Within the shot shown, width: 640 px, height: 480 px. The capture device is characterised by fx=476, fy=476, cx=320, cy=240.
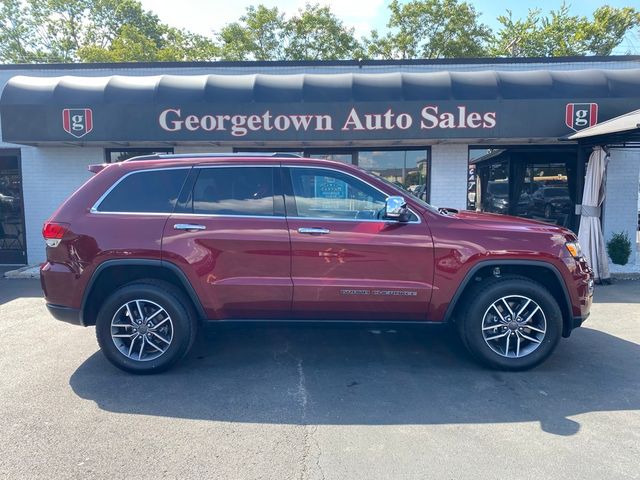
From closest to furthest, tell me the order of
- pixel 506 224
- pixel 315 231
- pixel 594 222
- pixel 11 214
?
pixel 315 231
pixel 506 224
pixel 594 222
pixel 11 214

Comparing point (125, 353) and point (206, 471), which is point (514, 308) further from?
point (125, 353)

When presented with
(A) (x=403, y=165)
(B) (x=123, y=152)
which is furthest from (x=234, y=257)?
(B) (x=123, y=152)

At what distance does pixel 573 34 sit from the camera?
30797mm

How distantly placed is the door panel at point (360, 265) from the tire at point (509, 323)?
488mm

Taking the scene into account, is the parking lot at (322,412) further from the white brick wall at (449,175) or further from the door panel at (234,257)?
the white brick wall at (449,175)

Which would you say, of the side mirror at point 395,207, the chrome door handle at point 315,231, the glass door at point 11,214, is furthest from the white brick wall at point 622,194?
the glass door at point 11,214

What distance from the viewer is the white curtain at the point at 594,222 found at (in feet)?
26.6

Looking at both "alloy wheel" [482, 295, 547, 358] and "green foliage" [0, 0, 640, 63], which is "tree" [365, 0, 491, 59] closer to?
"green foliage" [0, 0, 640, 63]

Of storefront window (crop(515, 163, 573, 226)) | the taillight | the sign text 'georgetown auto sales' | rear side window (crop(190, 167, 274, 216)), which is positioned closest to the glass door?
the sign text 'georgetown auto sales'

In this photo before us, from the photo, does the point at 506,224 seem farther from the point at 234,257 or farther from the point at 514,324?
the point at 234,257

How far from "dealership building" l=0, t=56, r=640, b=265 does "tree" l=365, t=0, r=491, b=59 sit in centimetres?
2694

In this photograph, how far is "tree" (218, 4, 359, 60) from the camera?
35000 millimetres

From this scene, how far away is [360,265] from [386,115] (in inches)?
186

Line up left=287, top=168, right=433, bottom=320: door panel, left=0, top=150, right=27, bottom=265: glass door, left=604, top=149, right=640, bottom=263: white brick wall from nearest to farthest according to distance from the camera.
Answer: left=287, top=168, right=433, bottom=320: door panel, left=604, top=149, right=640, bottom=263: white brick wall, left=0, top=150, right=27, bottom=265: glass door
